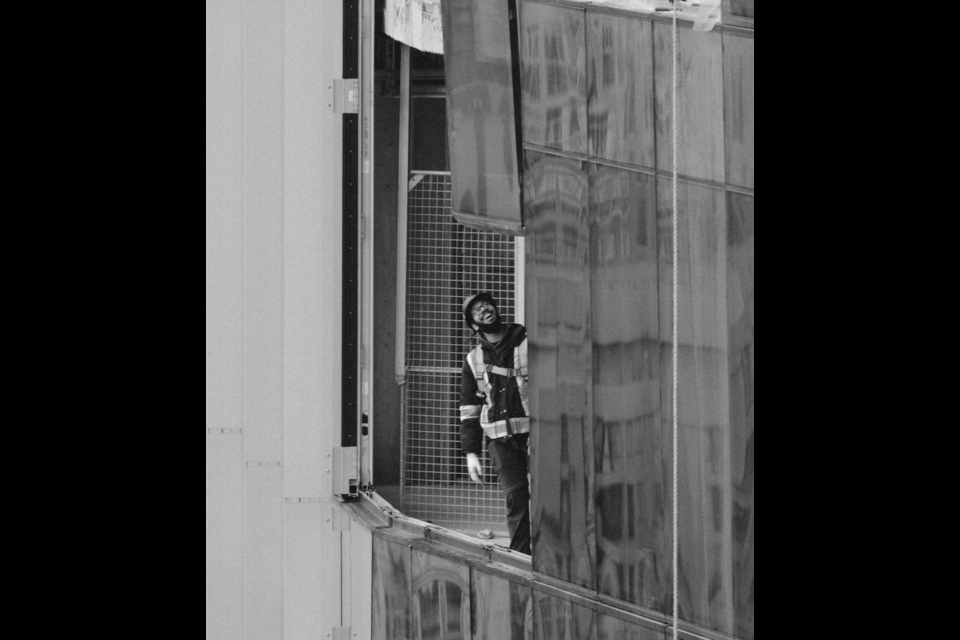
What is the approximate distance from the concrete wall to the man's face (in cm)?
→ 61

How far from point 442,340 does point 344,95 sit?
1988 mm

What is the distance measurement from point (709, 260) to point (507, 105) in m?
1.12

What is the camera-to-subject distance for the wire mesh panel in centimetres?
599

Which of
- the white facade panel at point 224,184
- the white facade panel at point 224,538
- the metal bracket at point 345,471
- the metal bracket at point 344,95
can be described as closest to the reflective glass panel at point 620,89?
the metal bracket at point 344,95

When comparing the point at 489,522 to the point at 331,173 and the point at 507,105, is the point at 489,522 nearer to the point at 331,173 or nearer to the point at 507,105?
the point at 331,173

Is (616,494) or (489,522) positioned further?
(489,522)

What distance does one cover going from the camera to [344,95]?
4719 millimetres

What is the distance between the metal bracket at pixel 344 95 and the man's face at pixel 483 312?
980 millimetres

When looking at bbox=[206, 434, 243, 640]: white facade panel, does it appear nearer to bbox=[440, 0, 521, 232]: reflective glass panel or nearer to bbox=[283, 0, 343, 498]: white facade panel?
bbox=[283, 0, 343, 498]: white facade panel

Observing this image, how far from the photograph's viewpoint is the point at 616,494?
118 inches

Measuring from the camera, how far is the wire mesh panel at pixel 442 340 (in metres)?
5.99

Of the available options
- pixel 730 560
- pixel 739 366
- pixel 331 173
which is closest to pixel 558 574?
pixel 730 560

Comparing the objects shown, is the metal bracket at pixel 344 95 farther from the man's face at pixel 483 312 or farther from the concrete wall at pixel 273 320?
the man's face at pixel 483 312


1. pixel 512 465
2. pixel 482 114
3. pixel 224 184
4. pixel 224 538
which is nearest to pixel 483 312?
pixel 512 465
